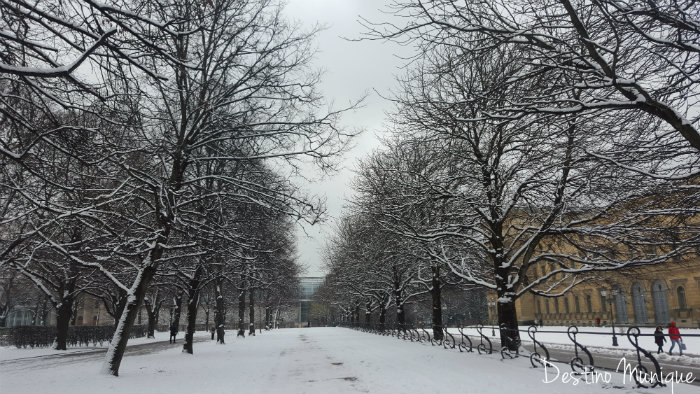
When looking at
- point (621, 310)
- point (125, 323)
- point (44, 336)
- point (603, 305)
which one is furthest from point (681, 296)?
point (44, 336)

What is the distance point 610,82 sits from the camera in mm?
6719

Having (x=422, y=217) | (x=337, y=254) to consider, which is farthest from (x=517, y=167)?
(x=337, y=254)

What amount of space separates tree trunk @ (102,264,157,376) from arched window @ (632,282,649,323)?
54679 mm

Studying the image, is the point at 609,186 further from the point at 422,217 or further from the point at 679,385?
the point at 422,217

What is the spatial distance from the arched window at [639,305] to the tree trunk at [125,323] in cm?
5468

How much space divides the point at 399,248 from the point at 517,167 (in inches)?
391

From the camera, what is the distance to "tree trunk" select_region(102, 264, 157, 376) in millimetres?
10953

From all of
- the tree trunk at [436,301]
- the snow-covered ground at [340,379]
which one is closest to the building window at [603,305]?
the tree trunk at [436,301]

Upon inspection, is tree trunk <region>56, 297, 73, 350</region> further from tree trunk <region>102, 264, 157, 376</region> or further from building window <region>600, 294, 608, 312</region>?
building window <region>600, 294, 608, 312</region>

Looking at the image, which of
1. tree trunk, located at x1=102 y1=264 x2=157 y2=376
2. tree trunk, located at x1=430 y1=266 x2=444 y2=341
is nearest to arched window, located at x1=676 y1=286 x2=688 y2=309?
tree trunk, located at x1=430 y1=266 x2=444 y2=341

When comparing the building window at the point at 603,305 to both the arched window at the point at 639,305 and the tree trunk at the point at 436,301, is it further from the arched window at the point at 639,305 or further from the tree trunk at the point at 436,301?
the tree trunk at the point at 436,301

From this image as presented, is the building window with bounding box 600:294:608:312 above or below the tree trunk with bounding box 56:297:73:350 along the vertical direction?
below

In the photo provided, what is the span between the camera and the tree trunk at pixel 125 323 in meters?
11.0

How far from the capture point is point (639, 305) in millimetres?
51562
